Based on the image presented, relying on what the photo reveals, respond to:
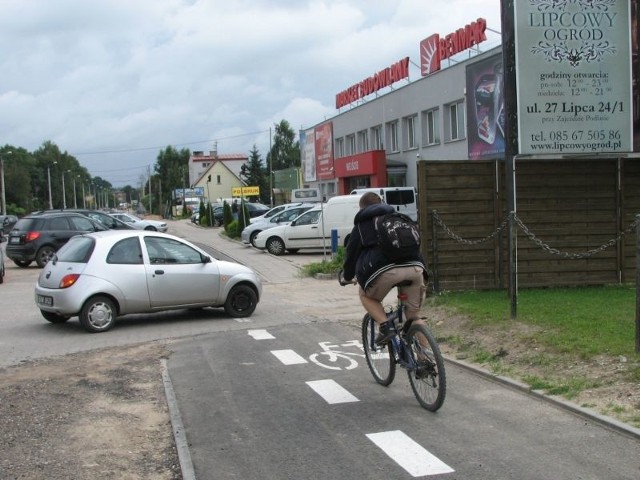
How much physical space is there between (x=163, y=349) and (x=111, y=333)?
1920 mm

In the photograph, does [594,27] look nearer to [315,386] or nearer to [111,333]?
[315,386]

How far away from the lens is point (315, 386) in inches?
292

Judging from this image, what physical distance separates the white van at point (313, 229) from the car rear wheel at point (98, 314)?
14.9 metres

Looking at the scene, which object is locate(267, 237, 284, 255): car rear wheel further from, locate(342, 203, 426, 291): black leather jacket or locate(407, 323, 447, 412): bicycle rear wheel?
locate(407, 323, 447, 412): bicycle rear wheel

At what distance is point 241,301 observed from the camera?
1290cm

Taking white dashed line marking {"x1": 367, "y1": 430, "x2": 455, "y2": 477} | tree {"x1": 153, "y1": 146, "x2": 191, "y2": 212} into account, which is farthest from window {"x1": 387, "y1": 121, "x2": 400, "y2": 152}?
tree {"x1": 153, "y1": 146, "x2": 191, "y2": 212}

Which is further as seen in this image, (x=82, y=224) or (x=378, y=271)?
(x=82, y=224)

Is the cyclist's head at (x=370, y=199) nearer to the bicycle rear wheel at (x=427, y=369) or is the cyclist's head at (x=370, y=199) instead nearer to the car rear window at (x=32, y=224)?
the bicycle rear wheel at (x=427, y=369)

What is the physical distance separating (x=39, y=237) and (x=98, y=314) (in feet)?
48.3

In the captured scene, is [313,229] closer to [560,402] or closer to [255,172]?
[560,402]

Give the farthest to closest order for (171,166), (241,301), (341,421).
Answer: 1. (171,166)
2. (241,301)
3. (341,421)

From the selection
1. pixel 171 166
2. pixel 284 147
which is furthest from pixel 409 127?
pixel 171 166

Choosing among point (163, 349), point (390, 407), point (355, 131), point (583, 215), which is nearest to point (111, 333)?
point (163, 349)

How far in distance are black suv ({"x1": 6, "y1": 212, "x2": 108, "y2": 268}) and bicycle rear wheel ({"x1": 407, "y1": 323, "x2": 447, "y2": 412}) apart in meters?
20.2
